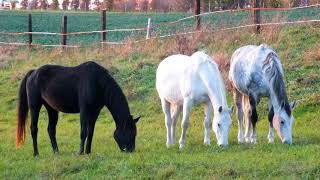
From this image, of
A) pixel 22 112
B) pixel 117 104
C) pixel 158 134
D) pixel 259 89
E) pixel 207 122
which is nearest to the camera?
pixel 117 104

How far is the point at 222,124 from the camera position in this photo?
34.2 feet

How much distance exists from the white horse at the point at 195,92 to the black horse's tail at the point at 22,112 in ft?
8.32

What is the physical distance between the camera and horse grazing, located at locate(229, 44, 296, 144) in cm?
1065

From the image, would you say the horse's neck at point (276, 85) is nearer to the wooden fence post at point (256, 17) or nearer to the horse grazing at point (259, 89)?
the horse grazing at point (259, 89)

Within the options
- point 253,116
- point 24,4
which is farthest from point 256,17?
point 24,4

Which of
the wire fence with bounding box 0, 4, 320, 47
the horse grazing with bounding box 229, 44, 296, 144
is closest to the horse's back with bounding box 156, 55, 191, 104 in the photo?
the horse grazing with bounding box 229, 44, 296, 144

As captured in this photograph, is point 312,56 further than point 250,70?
Yes

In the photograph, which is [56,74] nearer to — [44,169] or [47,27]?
[44,169]

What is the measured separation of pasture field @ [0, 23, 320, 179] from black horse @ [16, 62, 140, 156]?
39 cm

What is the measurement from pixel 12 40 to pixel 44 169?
76.9ft

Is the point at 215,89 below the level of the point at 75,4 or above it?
below

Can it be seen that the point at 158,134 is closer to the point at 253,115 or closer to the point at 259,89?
the point at 253,115

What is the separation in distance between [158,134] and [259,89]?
287 cm

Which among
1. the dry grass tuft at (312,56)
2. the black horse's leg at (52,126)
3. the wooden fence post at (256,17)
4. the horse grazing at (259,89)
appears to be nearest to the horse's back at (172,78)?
the horse grazing at (259,89)
